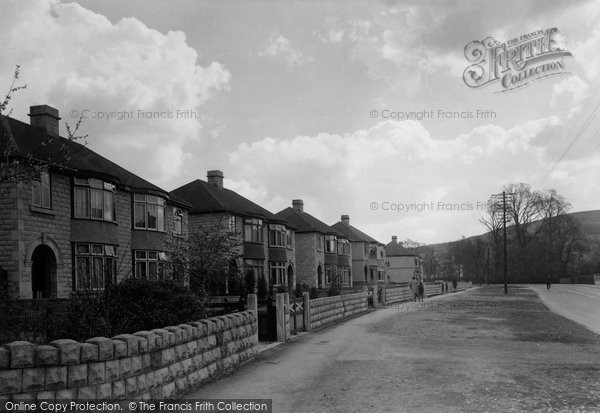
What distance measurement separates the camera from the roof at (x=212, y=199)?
37.8 m

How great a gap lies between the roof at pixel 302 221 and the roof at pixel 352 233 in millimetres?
9583

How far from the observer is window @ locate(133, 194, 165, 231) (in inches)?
1118

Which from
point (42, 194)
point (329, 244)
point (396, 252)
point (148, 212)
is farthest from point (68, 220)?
point (396, 252)

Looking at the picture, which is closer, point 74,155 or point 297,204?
point 74,155

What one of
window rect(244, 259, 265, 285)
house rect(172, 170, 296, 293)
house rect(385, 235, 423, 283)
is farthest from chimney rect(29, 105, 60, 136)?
house rect(385, 235, 423, 283)

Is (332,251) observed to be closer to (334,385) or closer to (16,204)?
(16,204)

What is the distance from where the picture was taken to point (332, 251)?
2237 inches

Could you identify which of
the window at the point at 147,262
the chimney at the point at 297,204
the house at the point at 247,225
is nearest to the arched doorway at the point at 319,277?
the house at the point at 247,225

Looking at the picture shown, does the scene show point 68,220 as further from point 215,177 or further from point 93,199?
point 215,177

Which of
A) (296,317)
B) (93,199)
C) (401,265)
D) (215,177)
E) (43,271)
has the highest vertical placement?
(215,177)

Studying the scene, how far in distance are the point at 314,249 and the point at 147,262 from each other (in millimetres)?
25591

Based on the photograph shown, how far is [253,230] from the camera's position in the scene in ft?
134

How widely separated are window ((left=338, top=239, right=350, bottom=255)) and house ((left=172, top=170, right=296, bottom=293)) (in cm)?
1341

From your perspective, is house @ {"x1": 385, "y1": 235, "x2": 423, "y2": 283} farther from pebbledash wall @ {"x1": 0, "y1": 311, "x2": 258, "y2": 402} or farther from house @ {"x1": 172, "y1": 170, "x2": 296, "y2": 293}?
pebbledash wall @ {"x1": 0, "y1": 311, "x2": 258, "y2": 402}
